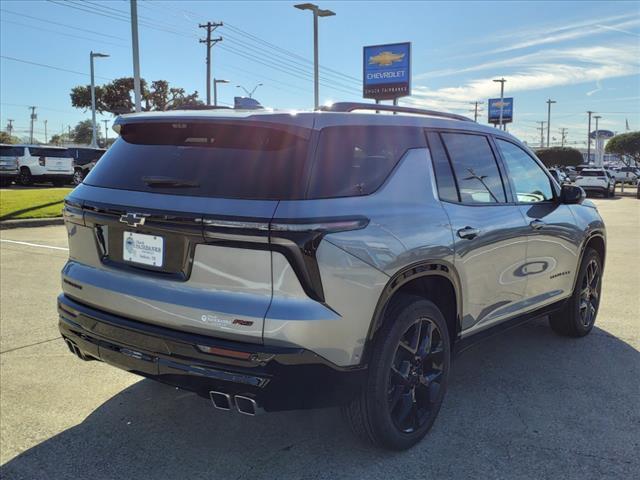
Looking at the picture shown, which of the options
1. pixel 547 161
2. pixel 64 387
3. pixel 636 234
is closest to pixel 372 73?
pixel 636 234

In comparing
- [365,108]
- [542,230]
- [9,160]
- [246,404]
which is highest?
[9,160]

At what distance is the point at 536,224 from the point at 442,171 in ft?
3.92

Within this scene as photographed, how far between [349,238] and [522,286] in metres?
1.99

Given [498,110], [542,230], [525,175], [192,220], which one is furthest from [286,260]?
[498,110]

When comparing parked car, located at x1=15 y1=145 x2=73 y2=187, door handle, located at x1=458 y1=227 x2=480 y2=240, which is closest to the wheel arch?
door handle, located at x1=458 y1=227 x2=480 y2=240

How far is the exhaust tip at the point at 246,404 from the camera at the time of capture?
258 cm

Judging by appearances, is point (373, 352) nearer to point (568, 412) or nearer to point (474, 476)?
point (474, 476)

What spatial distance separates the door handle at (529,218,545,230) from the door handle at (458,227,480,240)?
848 millimetres

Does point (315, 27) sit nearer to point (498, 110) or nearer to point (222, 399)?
point (222, 399)

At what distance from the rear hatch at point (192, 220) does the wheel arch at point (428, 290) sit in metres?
0.58

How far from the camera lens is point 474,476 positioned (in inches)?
114

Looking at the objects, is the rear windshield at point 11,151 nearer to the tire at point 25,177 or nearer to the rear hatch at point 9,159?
the rear hatch at point 9,159

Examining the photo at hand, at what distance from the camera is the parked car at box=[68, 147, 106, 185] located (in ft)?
96.2

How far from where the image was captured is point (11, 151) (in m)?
26.7
